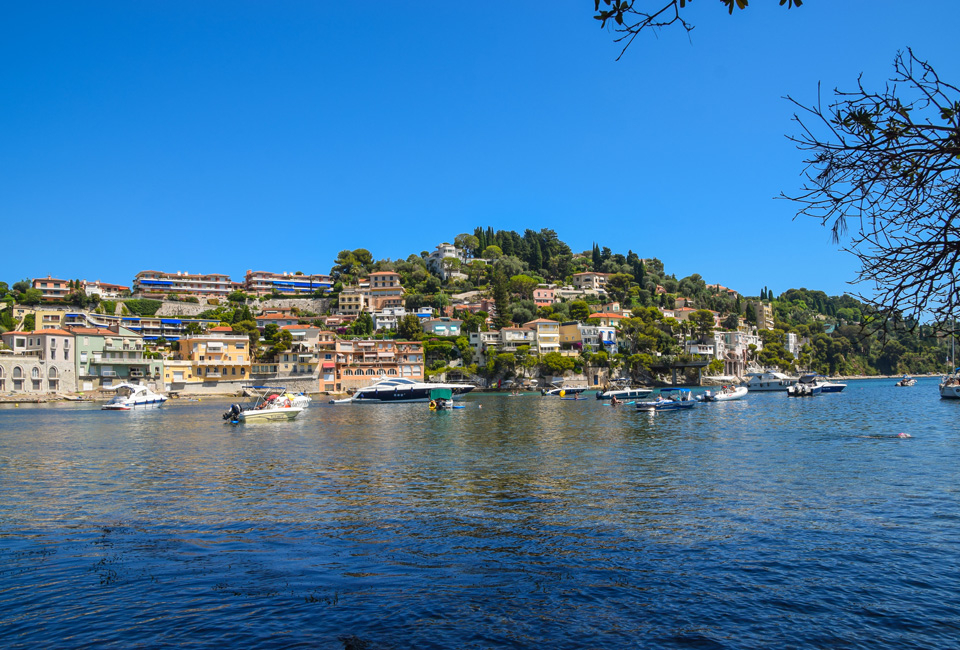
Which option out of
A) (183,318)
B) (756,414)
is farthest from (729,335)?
(183,318)

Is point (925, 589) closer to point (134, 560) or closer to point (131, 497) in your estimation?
point (134, 560)

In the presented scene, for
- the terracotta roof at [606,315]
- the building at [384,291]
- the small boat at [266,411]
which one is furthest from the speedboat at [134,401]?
the terracotta roof at [606,315]

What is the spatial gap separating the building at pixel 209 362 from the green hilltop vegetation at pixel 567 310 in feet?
14.4

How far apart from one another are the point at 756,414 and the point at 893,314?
43.3 m

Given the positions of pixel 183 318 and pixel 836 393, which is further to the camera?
pixel 183 318

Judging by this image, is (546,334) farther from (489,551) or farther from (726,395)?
(489,551)

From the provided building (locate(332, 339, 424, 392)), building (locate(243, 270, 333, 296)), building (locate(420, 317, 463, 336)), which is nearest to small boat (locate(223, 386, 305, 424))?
building (locate(332, 339, 424, 392))

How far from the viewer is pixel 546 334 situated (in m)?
113

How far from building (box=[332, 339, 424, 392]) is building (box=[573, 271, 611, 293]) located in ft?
208

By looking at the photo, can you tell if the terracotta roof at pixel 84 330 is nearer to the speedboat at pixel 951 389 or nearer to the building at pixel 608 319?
the building at pixel 608 319

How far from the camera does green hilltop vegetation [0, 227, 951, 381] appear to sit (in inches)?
4242

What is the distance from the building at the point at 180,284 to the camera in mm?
133875

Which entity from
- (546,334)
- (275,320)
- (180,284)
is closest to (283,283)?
(180,284)

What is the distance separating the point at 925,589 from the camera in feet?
29.6
